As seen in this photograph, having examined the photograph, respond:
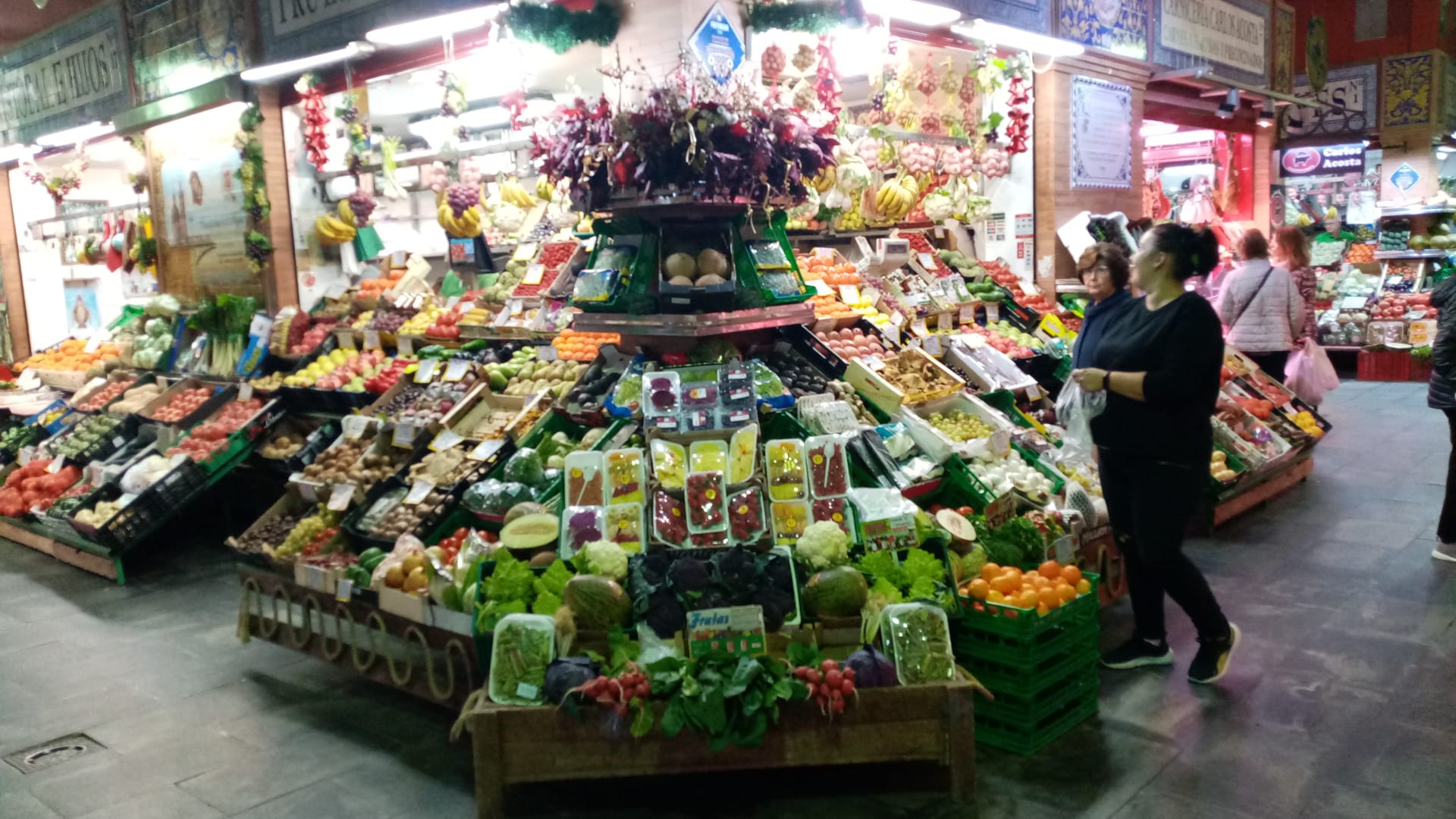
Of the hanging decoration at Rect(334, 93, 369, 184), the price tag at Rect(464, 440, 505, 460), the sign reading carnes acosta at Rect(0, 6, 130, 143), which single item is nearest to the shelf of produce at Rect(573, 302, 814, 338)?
the price tag at Rect(464, 440, 505, 460)

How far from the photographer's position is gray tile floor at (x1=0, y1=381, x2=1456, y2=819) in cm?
320

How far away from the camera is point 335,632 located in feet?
13.8

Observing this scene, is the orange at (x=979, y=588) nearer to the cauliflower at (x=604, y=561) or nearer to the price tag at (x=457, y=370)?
the cauliflower at (x=604, y=561)

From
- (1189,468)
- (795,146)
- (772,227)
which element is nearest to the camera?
(1189,468)

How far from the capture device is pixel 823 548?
372cm

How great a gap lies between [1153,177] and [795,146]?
1049cm

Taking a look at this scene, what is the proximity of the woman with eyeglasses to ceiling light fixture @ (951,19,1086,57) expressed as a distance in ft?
9.01

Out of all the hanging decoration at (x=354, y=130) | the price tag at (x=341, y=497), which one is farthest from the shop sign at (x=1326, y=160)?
the price tag at (x=341, y=497)

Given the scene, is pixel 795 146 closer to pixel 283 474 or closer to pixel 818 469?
pixel 818 469

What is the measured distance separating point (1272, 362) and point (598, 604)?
5916 millimetres

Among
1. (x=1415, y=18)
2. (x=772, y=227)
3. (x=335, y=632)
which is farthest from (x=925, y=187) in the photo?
(x=1415, y=18)

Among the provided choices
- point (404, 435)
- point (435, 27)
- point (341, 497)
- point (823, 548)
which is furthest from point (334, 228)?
point (823, 548)

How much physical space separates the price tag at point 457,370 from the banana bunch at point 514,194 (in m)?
1.61

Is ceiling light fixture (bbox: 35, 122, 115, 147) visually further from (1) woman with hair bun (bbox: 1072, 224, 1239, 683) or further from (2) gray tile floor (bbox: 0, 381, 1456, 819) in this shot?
(1) woman with hair bun (bbox: 1072, 224, 1239, 683)
